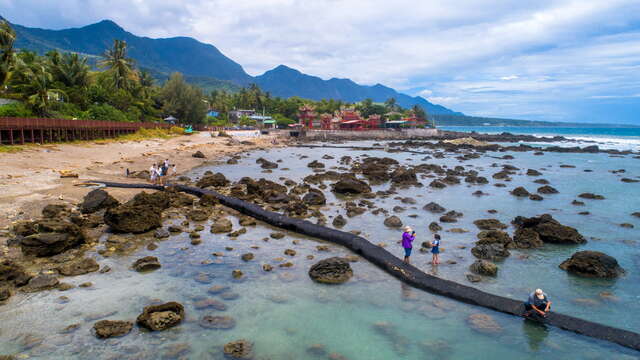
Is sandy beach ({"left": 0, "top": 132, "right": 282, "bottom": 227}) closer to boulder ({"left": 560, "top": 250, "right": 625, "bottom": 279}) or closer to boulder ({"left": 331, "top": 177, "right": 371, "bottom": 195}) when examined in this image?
boulder ({"left": 331, "top": 177, "right": 371, "bottom": 195})

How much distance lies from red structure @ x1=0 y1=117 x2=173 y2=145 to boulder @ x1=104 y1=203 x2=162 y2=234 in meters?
26.0

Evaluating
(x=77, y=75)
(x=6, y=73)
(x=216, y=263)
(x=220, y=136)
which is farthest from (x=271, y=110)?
(x=216, y=263)

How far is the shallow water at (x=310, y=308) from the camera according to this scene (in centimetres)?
1066

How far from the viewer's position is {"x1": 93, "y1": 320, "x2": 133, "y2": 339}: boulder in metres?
10.7

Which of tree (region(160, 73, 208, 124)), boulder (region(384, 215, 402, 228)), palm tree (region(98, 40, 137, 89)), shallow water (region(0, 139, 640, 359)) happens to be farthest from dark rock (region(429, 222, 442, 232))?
tree (region(160, 73, 208, 124))

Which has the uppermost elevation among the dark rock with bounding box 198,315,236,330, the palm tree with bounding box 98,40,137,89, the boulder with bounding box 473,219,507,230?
the palm tree with bounding box 98,40,137,89

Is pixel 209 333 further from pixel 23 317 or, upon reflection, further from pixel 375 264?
pixel 375 264

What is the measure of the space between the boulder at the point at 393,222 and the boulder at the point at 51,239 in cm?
1603

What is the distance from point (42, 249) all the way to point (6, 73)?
142 feet

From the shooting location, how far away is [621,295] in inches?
583

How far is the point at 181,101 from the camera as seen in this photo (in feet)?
305

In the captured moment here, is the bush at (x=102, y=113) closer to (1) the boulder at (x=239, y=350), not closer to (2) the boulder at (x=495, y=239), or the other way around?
(2) the boulder at (x=495, y=239)

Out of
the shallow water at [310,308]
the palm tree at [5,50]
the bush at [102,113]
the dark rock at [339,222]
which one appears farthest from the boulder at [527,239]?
the bush at [102,113]

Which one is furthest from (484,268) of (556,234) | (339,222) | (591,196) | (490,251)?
(591,196)
